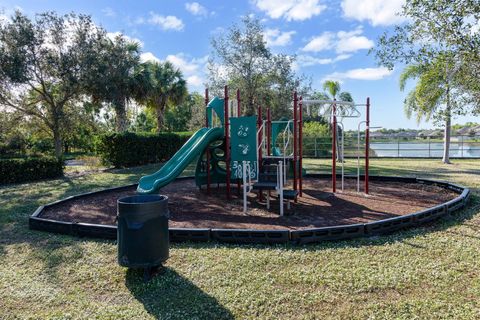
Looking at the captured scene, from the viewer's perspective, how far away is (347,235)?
4.48 metres

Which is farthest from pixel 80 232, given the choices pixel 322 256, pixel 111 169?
pixel 111 169

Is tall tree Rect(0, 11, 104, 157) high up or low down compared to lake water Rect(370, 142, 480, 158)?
up

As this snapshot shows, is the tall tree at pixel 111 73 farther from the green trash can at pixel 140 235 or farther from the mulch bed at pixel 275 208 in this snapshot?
the green trash can at pixel 140 235

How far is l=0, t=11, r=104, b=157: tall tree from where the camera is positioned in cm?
1253

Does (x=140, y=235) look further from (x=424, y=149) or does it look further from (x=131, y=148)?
(x=424, y=149)

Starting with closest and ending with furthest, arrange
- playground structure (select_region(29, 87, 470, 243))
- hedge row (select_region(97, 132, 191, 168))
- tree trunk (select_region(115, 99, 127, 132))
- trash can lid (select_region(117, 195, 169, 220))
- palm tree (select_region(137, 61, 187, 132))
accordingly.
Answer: trash can lid (select_region(117, 195, 169, 220)) < playground structure (select_region(29, 87, 470, 243)) < hedge row (select_region(97, 132, 191, 168)) < tree trunk (select_region(115, 99, 127, 132)) < palm tree (select_region(137, 61, 187, 132))

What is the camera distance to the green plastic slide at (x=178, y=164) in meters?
6.63

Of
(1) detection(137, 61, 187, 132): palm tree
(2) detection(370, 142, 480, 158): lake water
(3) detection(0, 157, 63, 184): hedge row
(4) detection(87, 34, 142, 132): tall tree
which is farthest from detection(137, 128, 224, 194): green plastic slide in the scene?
(2) detection(370, 142, 480, 158): lake water

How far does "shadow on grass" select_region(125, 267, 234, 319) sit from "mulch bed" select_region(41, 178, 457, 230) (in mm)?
1816

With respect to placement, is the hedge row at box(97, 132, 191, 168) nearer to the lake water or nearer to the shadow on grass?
the shadow on grass

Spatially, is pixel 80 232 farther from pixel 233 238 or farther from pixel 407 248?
pixel 407 248

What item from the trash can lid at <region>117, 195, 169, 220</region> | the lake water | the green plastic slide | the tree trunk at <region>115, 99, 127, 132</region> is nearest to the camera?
the trash can lid at <region>117, 195, 169, 220</region>

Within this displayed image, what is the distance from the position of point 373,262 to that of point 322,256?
0.53 meters

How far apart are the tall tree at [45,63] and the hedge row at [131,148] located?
197cm
